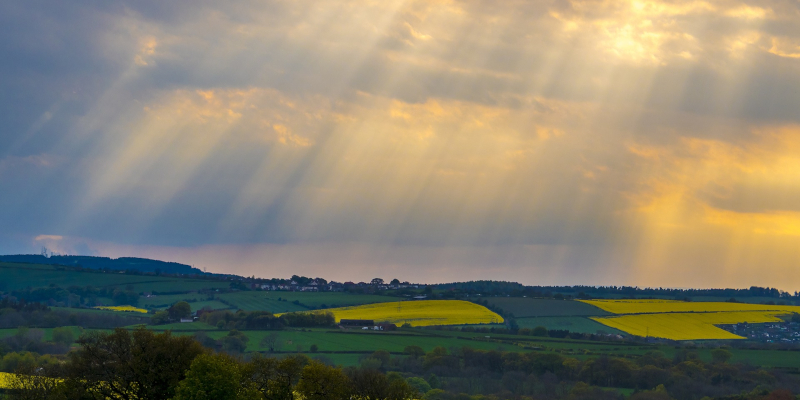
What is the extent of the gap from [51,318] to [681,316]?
404ft

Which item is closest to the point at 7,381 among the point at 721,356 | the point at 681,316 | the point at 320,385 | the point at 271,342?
the point at 320,385

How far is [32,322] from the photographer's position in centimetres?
13512

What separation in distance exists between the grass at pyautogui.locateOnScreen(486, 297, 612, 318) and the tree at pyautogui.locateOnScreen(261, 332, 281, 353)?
57.8m

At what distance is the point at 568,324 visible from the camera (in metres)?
148

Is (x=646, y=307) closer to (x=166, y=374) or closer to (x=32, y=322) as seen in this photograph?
(x=32, y=322)

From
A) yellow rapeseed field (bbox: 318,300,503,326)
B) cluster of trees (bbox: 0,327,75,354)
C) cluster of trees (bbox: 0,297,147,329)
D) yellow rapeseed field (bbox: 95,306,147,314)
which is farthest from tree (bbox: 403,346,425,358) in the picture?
yellow rapeseed field (bbox: 95,306,147,314)

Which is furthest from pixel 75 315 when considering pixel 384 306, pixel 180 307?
pixel 384 306

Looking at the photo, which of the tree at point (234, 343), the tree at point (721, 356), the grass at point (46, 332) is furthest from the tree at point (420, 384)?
the grass at point (46, 332)

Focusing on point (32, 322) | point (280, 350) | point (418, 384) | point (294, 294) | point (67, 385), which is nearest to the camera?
point (67, 385)

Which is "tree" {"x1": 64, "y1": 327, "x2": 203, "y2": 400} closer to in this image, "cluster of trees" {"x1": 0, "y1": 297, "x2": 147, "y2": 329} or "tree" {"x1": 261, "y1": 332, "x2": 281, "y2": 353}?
"tree" {"x1": 261, "y1": 332, "x2": 281, "y2": 353}

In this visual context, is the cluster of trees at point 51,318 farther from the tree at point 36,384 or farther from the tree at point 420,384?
the tree at point 36,384

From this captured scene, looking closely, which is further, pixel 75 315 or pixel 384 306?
pixel 384 306

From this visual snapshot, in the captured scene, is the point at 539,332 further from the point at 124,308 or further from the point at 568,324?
the point at 124,308

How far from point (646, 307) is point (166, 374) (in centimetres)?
14409
